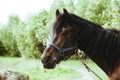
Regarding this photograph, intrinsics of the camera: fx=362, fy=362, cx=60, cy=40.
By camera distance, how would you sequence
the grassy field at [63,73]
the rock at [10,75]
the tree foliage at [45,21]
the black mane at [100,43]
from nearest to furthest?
the black mane at [100,43] → the rock at [10,75] → the grassy field at [63,73] → the tree foliage at [45,21]

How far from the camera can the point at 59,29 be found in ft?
14.1

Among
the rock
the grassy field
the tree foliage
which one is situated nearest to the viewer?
the rock

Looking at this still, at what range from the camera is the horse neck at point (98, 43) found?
4230 millimetres

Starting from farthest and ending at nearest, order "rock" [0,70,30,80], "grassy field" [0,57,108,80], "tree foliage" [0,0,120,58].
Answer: "tree foliage" [0,0,120,58] < "grassy field" [0,57,108,80] < "rock" [0,70,30,80]

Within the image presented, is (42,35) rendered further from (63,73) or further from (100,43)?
(100,43)

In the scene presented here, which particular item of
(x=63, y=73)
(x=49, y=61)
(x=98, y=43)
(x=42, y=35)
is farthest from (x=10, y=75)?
(x=42, y=35)

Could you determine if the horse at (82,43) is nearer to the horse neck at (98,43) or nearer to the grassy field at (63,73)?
the horse neck at (98,43)

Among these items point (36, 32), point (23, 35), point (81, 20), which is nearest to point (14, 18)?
point (23, 35)

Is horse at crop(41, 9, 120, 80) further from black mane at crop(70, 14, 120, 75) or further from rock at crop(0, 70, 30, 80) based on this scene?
rock at crop(0, 70, 30, 80)

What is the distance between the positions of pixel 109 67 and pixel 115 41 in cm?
32

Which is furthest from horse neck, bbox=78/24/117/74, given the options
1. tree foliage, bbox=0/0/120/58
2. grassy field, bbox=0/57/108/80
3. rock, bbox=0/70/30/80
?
tree foliage, bbox=0/0/120/58

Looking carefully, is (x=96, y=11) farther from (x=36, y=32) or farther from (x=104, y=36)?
(x=104, y=36)

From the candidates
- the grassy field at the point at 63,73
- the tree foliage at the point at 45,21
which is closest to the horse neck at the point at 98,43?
the grassy field at the point at 63,73

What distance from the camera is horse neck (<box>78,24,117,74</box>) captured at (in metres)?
4.23
